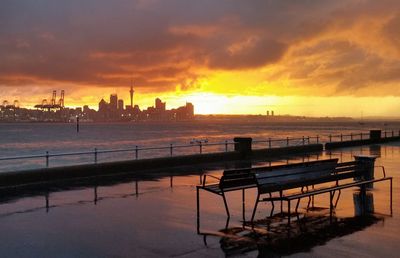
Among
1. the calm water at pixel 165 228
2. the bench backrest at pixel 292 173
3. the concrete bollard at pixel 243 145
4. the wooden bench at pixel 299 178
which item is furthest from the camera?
the concrete bollard at pixel 243 145

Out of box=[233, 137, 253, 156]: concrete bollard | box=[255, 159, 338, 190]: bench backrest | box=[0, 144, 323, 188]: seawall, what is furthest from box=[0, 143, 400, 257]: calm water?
box=[233, 137, 253, 156]: concrete bollard

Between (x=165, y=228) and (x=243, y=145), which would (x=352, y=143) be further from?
(x=165, y=228)

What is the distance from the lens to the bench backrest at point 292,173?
9172 millimetres

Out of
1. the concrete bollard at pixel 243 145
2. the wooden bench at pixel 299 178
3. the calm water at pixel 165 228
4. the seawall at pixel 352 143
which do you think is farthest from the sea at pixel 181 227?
the seawall at pixel 352 143

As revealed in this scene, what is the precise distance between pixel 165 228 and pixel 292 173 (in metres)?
2.99

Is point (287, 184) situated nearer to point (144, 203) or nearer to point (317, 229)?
point (317, 229)

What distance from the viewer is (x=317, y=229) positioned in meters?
8.55

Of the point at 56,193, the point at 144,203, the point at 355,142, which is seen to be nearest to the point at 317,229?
the point at 144,203

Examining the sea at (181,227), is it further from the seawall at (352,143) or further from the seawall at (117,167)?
the seawall at (352,143)

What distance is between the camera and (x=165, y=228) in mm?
8664

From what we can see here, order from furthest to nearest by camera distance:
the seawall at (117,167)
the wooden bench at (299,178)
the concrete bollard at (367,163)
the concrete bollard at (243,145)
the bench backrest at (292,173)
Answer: the concrete bollard at (243,145) → the seawall at (117,167) → the concrete bollard at (367,163) → the bench backrest at (292,173) → the wooden bench at (299,178)

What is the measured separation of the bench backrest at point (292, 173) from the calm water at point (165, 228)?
2.57 feet

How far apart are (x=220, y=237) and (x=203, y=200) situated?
3663 mm

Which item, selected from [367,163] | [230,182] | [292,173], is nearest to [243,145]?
[367,163]
